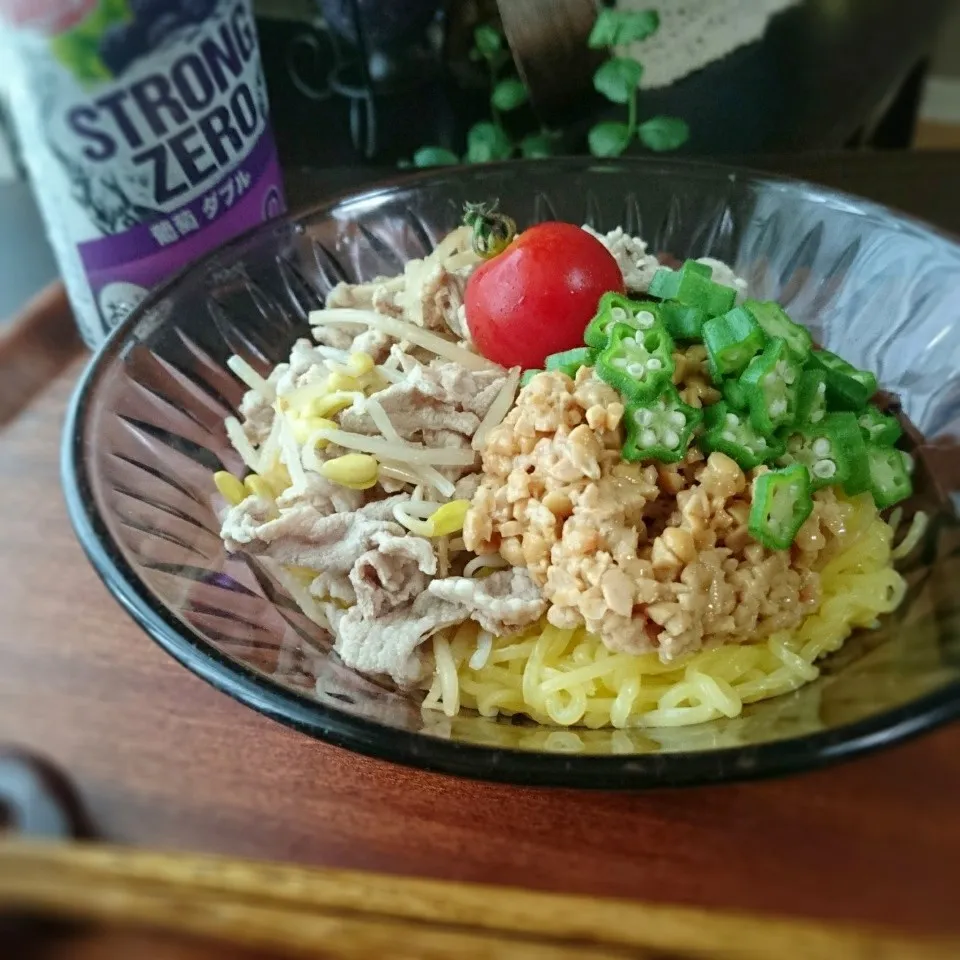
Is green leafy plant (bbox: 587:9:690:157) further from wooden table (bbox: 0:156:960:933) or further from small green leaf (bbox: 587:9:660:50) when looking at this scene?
wooden table (bbox: 0:156:960:933)

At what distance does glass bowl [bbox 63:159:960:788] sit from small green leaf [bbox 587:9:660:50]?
378 millimetres

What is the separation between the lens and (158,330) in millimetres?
1376

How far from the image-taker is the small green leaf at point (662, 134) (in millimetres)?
1986

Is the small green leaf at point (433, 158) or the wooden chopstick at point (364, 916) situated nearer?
the wooden chopstick at point (364, 916)

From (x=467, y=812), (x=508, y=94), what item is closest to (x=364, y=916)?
(x=467, y=812)

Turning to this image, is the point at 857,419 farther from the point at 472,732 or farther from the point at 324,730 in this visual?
the point at 324,730

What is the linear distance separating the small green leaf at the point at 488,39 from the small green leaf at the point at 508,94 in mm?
69

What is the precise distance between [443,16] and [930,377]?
1274mm

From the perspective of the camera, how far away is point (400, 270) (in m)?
1.64

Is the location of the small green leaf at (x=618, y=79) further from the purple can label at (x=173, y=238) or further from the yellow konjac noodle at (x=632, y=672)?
the yellow konjac noodle at (x=632, y=672)

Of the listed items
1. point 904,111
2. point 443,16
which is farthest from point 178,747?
point 904,111

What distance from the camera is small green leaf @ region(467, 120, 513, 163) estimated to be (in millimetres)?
2066

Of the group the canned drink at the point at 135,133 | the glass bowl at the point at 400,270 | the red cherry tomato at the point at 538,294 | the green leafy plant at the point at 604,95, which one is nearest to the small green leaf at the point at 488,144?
the green leafy plant at the point at 604,95

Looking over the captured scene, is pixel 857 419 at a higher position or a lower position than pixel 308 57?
lower
